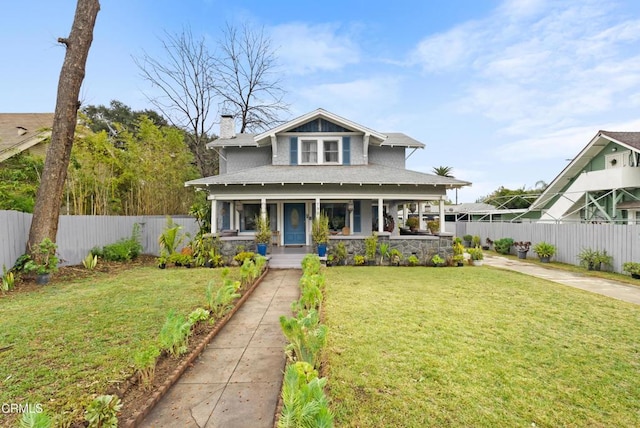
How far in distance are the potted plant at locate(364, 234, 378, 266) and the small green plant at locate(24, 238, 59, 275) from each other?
9.64 m

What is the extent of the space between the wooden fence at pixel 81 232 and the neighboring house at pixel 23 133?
191 inches

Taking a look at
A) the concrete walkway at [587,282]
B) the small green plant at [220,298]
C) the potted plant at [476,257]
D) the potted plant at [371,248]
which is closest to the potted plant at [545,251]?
the concrete walkway at [587,282]

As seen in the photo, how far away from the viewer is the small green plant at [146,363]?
9.77 ft

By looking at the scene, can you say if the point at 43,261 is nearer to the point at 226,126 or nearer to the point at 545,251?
the point at 226,126

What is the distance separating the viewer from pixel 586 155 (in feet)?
54.6

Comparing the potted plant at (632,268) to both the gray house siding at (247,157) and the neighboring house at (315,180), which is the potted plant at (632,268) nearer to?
the neighboring house at (315,180)

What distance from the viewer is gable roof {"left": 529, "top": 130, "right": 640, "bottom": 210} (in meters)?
14.5

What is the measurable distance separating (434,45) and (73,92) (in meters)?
13.5

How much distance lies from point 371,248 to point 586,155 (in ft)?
48.0

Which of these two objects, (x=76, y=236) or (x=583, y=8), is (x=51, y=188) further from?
(x=583, y=8)

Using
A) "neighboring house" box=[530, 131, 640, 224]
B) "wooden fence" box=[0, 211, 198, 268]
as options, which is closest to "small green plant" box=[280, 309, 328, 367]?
"wooden fence" box=[0, 211, 198, 268]

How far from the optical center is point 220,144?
49.1 ft

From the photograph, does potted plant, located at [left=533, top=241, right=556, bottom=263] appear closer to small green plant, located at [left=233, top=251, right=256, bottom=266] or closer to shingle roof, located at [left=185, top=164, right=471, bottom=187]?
shingle roof, located at [left=185, top=164, right=471, bottom=187]

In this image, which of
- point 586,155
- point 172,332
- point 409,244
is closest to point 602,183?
point 586,155
